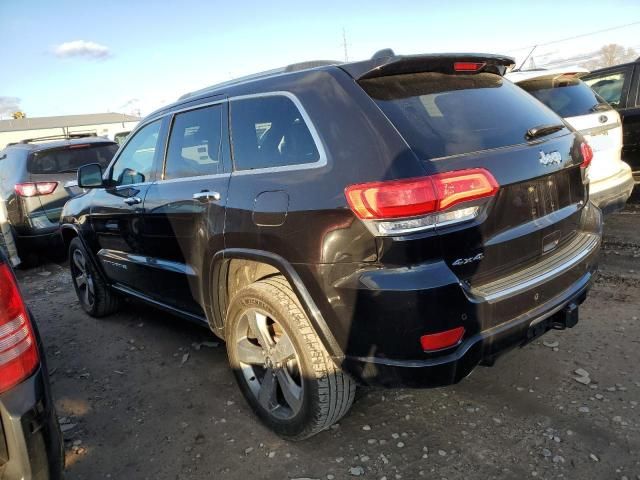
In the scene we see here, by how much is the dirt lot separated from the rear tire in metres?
0.80

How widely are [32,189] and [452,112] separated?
6.13 meters

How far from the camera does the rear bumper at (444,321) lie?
203 centimetres

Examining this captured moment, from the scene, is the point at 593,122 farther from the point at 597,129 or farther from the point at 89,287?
the point at 89,287

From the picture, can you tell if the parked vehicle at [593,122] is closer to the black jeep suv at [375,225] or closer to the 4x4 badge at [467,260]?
the black jeep suv at [375,225]

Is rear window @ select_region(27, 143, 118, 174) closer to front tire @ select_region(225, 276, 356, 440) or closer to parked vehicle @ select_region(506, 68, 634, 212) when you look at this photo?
front tire @ select_region(225, 276, 356, 440)

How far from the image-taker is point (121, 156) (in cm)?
418

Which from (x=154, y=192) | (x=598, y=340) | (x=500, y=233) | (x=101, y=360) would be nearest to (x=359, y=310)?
(x=500, y=233)

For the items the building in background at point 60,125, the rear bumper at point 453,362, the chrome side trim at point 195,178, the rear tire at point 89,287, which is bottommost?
the rear tire at point 89,287

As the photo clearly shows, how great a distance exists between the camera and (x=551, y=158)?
97.4 inches

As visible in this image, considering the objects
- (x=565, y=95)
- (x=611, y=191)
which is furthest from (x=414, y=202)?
(x=565, y=95)

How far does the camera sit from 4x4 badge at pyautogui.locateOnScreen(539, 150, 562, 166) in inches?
95.3

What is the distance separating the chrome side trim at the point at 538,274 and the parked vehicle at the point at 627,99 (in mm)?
4317

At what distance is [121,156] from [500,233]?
3.19 m

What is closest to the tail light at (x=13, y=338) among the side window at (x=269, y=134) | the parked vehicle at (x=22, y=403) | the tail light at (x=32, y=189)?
the parked vehicle at (x=22, y=403)
